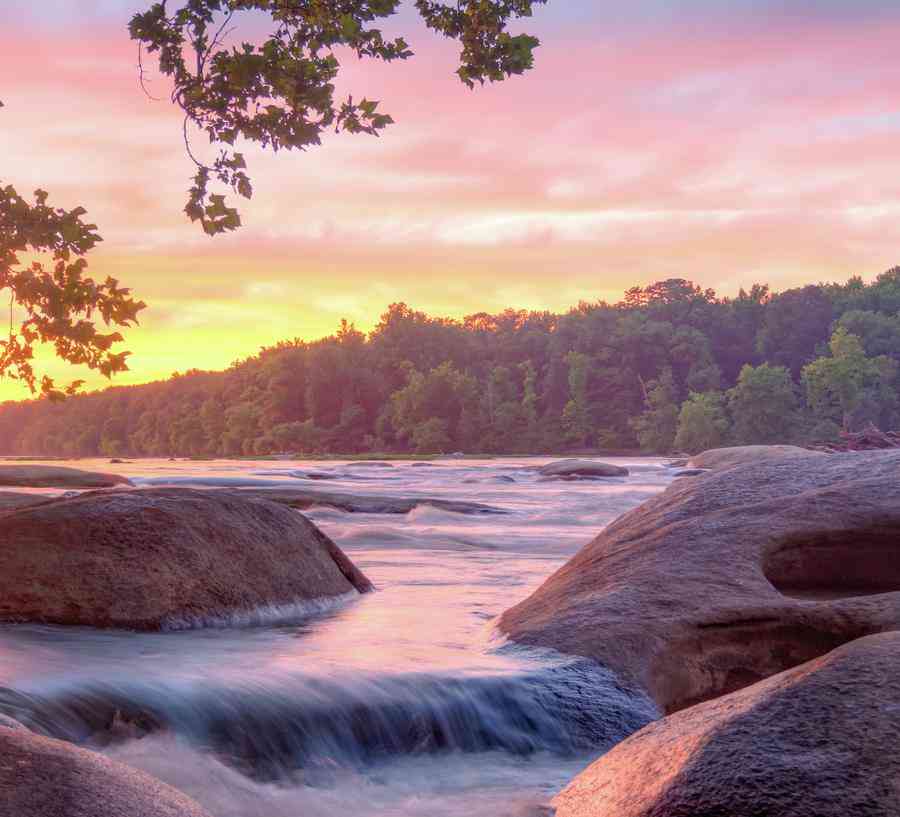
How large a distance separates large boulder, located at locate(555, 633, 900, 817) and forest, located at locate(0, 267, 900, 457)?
3088 inches

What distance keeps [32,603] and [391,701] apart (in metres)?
2.16

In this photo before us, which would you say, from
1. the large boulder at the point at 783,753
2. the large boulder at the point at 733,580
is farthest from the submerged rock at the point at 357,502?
the large boulder at the point at 783,753

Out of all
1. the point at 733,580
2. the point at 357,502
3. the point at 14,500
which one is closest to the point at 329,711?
the point at 733,580

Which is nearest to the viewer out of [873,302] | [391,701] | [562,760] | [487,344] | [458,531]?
[562,760]

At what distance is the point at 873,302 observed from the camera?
99750 millimetres

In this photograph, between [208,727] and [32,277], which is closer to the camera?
[208,727]

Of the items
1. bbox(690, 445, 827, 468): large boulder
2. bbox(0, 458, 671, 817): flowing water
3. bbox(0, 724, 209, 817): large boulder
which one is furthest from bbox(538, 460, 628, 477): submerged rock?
bbox(0, 724, 209, 817): large boulder

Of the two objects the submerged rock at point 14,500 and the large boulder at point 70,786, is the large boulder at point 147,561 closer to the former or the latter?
the large boulder at point 70,786

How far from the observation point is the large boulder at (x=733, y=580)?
397cm

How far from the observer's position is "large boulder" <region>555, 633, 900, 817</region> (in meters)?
2.05

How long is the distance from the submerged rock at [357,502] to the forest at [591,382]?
6778 cm

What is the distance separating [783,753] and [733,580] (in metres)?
2.35

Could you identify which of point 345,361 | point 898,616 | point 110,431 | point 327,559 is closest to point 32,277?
point 327,559

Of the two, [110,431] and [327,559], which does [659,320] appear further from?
[327,559]
